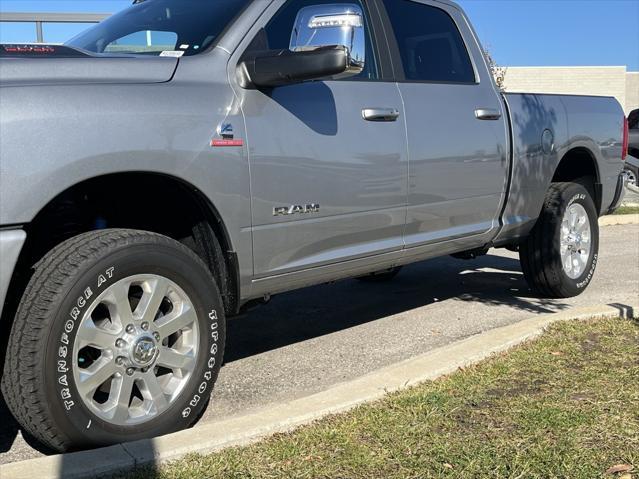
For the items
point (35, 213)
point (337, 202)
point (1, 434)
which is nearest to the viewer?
point (35, 213)

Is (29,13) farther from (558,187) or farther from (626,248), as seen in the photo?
(626,248)

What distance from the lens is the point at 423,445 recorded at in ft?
9.99

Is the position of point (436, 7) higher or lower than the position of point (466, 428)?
higher

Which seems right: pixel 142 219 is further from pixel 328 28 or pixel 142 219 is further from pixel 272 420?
pixel 328 28

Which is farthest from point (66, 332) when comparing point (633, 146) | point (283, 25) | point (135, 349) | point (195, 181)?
point (633, 146)

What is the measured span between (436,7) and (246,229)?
2.56m

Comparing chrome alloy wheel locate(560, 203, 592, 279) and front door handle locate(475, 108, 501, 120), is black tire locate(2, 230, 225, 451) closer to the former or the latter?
front door handle locate(475, 108, 501, 120)

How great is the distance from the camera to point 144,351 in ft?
10.0

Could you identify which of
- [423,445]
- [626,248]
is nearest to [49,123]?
[423,445]

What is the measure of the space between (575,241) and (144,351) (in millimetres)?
3994

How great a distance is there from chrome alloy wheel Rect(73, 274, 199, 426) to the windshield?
1.20 metres

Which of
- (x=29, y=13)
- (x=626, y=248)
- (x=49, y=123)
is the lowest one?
(x=626, y=248)

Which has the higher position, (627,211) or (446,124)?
(446,124)

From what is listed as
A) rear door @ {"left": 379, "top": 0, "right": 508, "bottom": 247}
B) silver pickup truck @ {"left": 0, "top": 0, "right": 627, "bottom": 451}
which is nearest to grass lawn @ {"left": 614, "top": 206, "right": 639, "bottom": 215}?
rear door @ {"left": 379, "top": 0, "right": 508, "bottom": 247}
